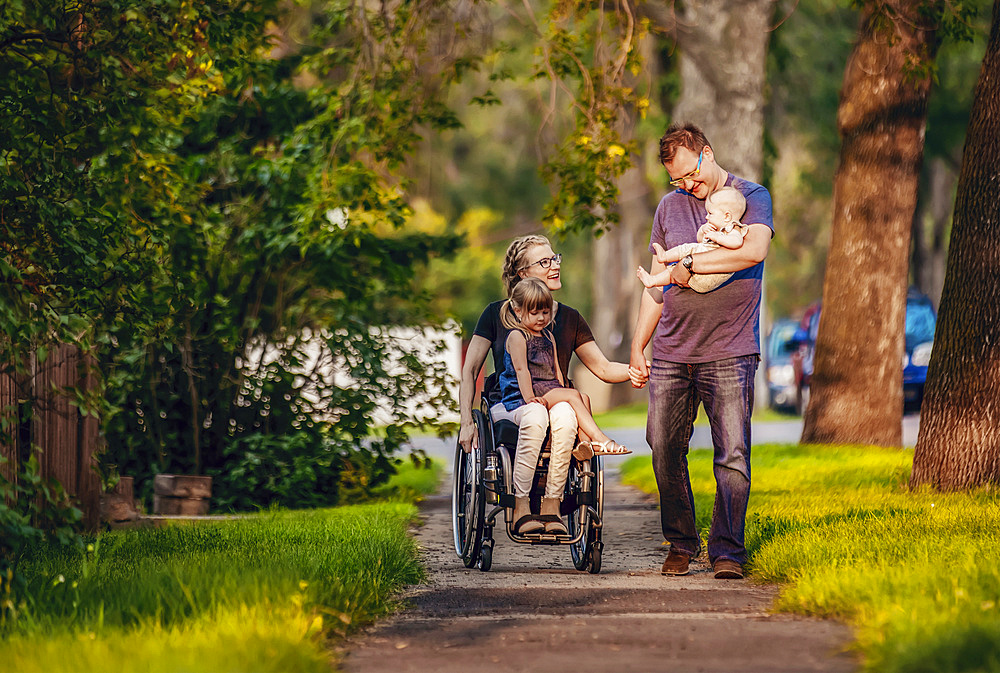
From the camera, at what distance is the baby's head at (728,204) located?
252 inches

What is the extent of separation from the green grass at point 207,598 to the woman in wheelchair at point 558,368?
72cm

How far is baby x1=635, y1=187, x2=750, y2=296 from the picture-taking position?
250 inches

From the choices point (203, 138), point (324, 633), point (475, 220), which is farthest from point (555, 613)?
point (475, 220)

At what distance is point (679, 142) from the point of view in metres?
6.49

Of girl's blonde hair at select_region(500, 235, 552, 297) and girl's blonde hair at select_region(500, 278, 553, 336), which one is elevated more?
A: girl's blonde hair at select_region(500, 235, 552, 297)

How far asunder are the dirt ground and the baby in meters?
1.46

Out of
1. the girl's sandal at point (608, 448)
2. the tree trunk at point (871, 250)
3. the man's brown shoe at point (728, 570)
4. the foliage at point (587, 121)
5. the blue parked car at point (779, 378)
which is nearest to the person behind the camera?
the man's brown shoe at point (728, 570)

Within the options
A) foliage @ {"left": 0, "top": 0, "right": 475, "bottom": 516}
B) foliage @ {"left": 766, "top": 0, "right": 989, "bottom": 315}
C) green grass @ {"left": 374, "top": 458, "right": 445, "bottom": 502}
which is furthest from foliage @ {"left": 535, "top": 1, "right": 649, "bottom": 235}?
foliage @ {"left": 766, "top": 0, "right": 989, "bottom": 315}

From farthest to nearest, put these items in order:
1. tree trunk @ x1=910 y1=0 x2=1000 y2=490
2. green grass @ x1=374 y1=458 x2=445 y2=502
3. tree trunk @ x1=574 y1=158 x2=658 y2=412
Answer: tree trunk @ x1=574 y1=158 x2=658 y2=412, green grass @ x1=374 y1=458 x2=445 y2=502, tree trunk @ x1=910 y1=0 x2=1000 y2=490

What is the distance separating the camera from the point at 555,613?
5562mm

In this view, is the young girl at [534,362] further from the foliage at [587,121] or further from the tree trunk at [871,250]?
the tree trunk at [871,250]

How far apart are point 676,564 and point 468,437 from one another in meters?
1.26

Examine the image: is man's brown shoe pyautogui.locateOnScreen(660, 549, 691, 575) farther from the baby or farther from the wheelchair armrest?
the baby

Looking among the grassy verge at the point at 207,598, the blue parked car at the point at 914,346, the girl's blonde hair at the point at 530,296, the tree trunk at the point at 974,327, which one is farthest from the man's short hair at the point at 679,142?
the blue parked car at the point at 914,346
